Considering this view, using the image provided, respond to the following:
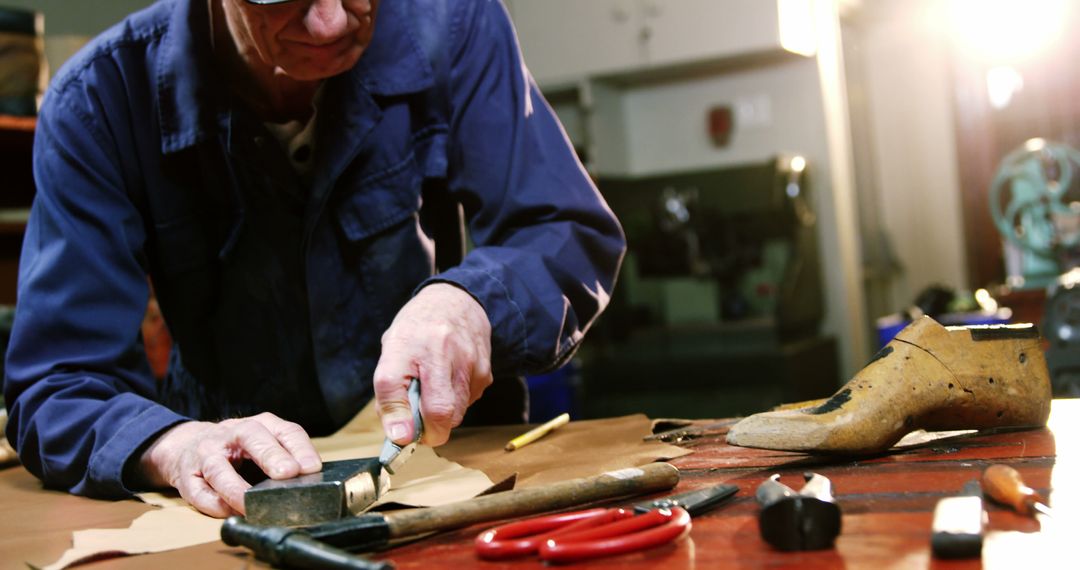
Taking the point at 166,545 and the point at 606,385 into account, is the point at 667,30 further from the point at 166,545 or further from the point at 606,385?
the point at 166,545

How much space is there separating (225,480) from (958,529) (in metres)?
0.61

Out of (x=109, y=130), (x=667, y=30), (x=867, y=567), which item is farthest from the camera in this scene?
(x=667, y=30)

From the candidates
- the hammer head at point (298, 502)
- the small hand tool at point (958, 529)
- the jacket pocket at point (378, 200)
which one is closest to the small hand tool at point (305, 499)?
the hammer head at point (298, 502)

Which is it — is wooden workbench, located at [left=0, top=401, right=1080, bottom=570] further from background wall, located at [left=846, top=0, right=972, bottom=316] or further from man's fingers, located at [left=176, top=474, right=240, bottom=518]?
background wall, located at [left=846, top=0, right=972, bottom=316]

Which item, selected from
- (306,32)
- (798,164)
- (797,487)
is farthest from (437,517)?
(798,164)

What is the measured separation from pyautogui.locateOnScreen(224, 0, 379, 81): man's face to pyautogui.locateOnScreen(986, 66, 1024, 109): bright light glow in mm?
5111

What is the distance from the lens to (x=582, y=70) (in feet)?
15.2

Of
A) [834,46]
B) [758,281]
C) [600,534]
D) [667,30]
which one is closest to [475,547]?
[600,534]

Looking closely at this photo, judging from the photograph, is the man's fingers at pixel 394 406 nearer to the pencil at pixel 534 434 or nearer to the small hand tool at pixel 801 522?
the pencil at pixel 534 434

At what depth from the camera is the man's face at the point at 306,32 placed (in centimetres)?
107

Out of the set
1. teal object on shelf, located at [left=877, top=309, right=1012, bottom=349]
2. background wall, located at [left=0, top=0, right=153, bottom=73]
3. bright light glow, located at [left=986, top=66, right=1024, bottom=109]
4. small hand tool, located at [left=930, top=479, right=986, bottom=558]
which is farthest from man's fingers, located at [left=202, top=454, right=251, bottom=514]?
bright light glow, located at [left=986, top=66, right=1024, bottom=109]

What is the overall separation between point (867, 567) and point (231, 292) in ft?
3.24

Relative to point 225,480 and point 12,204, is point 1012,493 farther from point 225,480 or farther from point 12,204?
point 12,204

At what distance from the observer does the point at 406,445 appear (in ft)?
2.86
